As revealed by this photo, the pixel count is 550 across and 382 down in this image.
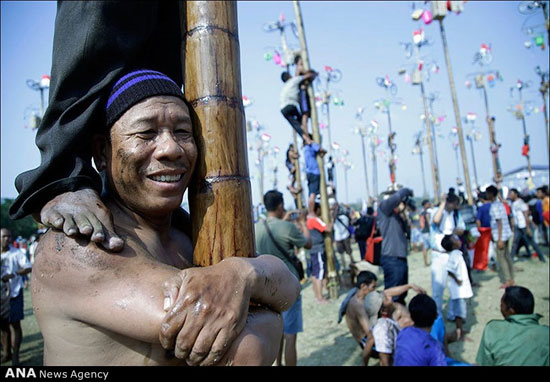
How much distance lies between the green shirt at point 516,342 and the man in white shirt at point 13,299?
7902mm

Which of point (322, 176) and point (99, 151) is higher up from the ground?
point (322, 176)

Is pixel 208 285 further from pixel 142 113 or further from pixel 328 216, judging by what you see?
pixel 328 216

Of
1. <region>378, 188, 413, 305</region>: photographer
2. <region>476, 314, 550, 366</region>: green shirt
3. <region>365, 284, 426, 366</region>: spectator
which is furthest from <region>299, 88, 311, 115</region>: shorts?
<region>476, 314, 550, 366</region>: green shirt

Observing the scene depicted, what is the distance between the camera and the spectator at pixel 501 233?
9.13m

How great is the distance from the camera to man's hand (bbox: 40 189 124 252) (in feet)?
3.57

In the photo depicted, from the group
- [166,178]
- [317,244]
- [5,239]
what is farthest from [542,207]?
[5,239]

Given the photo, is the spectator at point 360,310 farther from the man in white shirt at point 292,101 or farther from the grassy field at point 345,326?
the man in white shirt at point 292,101

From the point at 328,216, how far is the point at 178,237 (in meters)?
8.06

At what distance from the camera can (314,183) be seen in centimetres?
891

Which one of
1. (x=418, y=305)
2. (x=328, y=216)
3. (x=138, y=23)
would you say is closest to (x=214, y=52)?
(x=138, y=23)

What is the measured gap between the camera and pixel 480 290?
9.48 meters

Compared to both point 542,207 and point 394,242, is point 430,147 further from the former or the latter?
point 394,242

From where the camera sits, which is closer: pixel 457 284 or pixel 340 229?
pixel 457 284

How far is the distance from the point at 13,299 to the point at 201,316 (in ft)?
26.2
